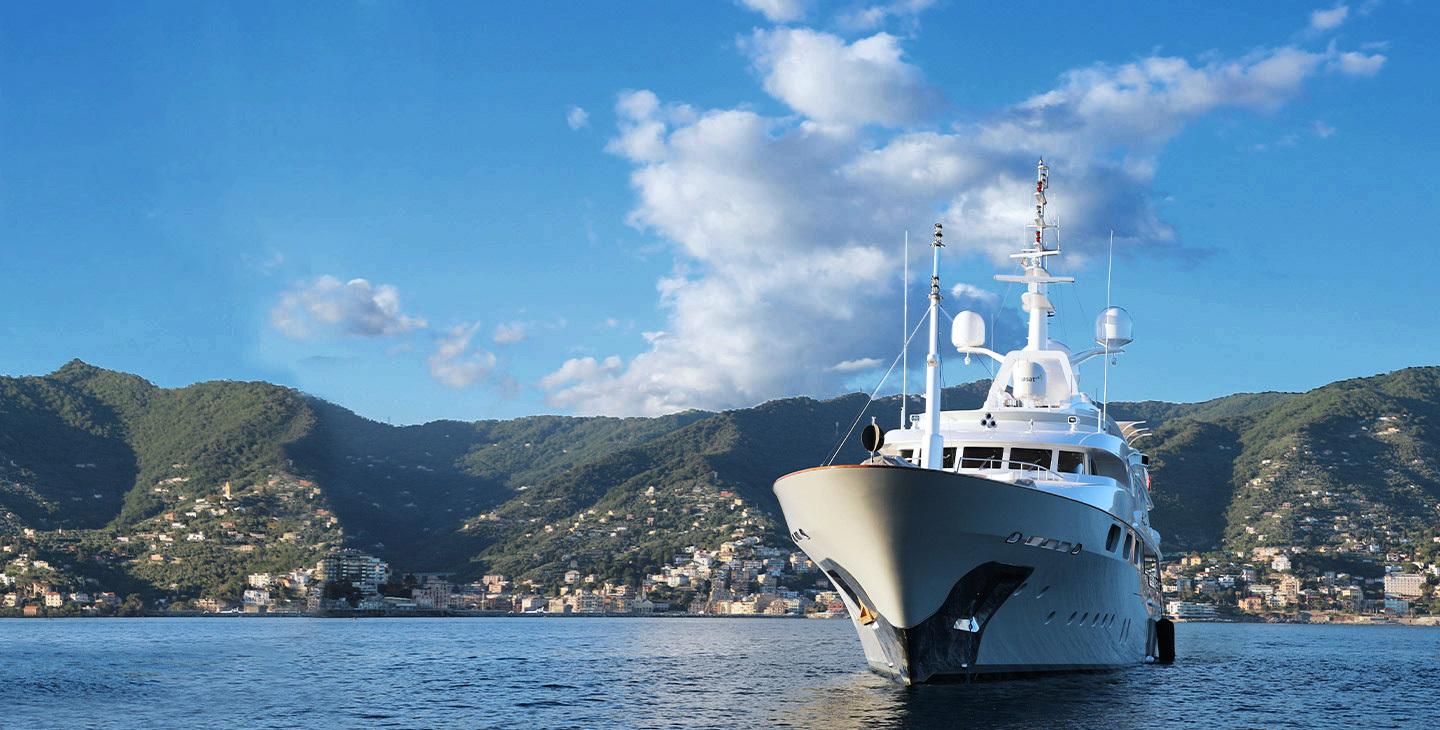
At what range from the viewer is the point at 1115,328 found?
136ft

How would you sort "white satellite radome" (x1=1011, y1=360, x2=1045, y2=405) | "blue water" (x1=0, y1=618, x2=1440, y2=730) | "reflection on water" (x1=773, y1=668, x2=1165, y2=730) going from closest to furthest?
1. "reflection on water" (x1=773, y1=668, x2=1165, y2=730)
2. "blue water" (x1=0, y1=618, x2=1440, y2=730)
3. "white satellite radome" (x1=1011, y1=360, x2=1045, y2=405)

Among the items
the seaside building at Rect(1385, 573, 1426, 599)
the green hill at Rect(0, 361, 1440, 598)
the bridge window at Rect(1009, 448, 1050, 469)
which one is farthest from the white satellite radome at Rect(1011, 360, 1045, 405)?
the seaside building at Rect(1385, 573, 1426, 599)

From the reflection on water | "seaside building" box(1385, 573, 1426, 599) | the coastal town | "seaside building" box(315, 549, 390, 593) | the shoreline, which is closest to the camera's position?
the reflection on water

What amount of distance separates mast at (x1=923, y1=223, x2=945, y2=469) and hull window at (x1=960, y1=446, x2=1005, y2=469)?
377cm

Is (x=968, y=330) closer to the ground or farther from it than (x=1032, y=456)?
farther from it

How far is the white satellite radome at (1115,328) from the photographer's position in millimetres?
41281

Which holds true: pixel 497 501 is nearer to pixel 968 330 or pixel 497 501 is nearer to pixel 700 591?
pixel 700 591

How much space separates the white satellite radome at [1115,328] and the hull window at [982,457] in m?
12.0

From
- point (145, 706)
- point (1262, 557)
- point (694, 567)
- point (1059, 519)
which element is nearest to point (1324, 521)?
point (1262, 557)

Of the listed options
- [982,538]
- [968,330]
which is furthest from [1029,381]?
[982,538]

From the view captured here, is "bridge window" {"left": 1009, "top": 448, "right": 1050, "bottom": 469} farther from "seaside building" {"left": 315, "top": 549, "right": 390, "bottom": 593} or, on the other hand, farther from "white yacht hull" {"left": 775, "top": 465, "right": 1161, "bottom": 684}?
"seaside building" {"left": 315, "top": 549, "right": 390, "bottom": 593}

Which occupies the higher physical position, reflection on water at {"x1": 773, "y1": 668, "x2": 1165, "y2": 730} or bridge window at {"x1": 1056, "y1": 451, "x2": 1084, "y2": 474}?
bridge window at {"x1": 1056, "y1": 451, "x2": 1084, "y2": 474}

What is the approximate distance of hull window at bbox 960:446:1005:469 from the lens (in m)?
31.3

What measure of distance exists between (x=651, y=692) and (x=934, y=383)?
524 inches
